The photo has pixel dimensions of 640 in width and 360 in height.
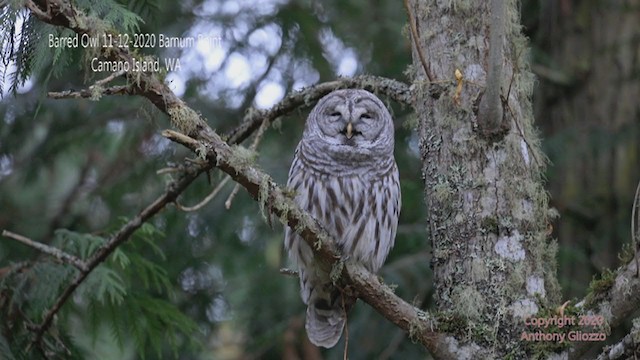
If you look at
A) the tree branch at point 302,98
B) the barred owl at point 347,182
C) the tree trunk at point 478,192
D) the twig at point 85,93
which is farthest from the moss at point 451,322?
the twig at point 85,93

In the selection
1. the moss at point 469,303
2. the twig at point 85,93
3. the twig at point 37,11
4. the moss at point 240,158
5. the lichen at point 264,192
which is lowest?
the moss at point 469,303

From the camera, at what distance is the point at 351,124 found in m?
4.47

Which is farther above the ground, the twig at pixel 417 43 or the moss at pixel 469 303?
the twig at pixel 417 43

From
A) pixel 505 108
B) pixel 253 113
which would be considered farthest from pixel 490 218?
pixel 253 113

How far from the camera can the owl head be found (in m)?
4.42

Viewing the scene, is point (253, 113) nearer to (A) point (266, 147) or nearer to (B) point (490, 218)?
(B) point (490, 218)

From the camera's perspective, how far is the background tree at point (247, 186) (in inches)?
138

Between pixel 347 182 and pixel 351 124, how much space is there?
31 cm

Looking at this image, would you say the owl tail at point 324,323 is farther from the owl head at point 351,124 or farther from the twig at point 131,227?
the twig at point 131,227

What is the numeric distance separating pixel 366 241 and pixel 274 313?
266 cm

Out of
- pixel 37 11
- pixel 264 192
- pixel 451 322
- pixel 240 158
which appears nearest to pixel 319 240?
pixel 264 192

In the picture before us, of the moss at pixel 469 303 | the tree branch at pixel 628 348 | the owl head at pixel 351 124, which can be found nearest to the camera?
the tree branch at pixel 628 348

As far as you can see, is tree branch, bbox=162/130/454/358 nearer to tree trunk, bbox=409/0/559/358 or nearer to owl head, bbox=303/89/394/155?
tree trunk, bbox=409/0/559/358

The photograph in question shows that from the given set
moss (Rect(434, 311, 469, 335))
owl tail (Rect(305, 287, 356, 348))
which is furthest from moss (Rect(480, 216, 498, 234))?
owl tail (Rect(305, 287, 356, 348))
